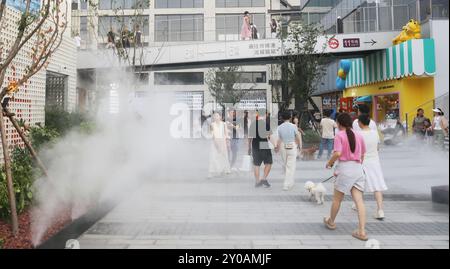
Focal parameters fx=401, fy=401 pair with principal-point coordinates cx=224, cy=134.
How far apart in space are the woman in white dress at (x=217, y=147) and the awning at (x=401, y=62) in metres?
10.6

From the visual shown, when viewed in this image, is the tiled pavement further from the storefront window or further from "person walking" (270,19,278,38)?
"person walking" (270,19,278,38)

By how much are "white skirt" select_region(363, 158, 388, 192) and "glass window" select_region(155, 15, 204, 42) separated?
15126 mm

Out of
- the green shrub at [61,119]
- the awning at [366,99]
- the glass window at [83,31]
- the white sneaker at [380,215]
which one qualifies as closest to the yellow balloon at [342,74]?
the awning at [366,99]

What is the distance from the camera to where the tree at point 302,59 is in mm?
17672

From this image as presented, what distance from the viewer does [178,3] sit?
38562 millimetres

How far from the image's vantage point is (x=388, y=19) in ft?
61.5

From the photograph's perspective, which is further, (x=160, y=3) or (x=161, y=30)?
(x=160, y=3)

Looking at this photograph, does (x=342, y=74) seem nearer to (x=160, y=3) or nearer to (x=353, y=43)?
(x=353, y=43)

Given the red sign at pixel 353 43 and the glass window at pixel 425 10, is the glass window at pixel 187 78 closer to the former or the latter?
the red sign at pixel 353 43

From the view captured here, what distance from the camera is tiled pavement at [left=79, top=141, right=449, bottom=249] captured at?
4.57 m

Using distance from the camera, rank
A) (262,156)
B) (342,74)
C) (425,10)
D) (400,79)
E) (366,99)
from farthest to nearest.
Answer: (342,74)
(366,99)
(400,79)
(425,10)
(262,156)

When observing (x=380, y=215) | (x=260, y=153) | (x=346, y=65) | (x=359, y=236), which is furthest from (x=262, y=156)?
(x=346, y=65)

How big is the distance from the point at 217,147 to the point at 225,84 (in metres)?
27.2

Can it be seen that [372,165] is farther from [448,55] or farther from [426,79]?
[426,79]
